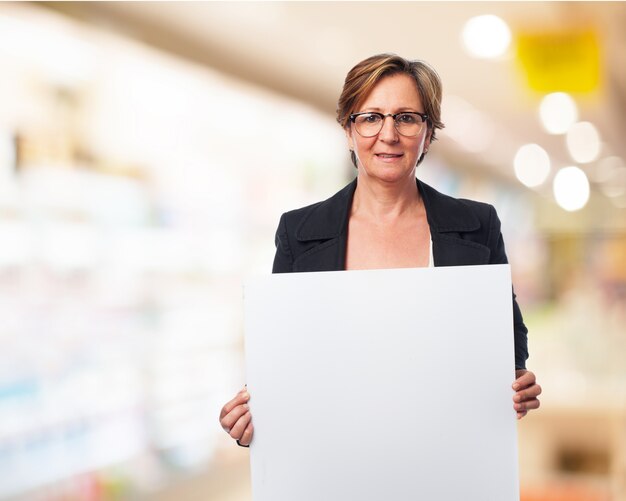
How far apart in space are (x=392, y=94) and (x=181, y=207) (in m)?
3.21

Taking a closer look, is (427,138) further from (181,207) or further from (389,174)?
(181,207)

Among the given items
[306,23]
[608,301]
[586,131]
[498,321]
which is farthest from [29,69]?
[586,131]

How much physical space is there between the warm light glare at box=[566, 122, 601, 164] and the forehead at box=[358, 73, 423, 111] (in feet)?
22.6

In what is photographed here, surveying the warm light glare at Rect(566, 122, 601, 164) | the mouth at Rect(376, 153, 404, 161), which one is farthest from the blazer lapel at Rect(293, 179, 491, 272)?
the warm light glare at Rect(566, 122, 601, 164)

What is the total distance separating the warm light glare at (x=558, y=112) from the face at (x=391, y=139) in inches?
204

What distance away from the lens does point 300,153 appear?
5555 mm

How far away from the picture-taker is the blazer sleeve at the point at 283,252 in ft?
4.53

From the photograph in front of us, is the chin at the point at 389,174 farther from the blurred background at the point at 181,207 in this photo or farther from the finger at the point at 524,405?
the blurred background at the point at 181,207

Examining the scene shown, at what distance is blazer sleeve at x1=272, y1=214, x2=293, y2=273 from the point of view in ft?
4.53

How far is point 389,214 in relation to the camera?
1335 mm

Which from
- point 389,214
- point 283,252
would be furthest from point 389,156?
point 283,252

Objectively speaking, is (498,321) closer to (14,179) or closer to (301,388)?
(301,388)

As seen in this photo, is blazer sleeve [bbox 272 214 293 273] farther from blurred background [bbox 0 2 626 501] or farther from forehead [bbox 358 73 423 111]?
blurred background [bbox 0 2 626 501]

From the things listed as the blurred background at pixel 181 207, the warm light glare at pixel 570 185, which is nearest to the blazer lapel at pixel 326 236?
the blurred background at pixel 181 207
